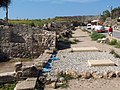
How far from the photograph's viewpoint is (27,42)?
23.7 metres

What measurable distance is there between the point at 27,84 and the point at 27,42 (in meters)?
14.1

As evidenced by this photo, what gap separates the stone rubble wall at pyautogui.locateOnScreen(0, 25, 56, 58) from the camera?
22609mm

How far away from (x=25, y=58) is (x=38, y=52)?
969mm

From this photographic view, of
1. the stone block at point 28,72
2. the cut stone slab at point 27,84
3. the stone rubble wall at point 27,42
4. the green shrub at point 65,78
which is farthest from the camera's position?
the stone rubble wall at point 27,42

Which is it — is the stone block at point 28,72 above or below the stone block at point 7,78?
above

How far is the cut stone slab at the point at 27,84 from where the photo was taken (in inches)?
367

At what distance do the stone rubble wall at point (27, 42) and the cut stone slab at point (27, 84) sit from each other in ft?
38.0

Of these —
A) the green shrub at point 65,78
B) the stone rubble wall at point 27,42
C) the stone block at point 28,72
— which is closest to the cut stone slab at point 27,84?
the stone block at point 28,72

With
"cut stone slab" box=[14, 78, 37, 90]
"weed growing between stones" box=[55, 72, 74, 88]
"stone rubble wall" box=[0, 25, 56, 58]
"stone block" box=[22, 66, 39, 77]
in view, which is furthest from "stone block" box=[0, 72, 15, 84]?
"stone rubble wall" box=[0, 25, 56, 58]

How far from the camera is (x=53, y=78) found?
10.7 metres

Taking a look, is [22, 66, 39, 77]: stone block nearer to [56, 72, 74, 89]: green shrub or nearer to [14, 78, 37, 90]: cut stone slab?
[14, 78, 37, 90]: cut stone slab

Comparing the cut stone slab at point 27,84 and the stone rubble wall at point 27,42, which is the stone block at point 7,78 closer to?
the cut stone slab at point 27,84

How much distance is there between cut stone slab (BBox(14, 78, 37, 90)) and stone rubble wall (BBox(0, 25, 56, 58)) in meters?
11.6

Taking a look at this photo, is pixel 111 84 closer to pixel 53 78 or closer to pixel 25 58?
pixel 53 78
